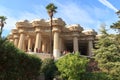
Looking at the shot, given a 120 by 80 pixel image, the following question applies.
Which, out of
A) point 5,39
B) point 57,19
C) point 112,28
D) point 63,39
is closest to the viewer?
point 5,39

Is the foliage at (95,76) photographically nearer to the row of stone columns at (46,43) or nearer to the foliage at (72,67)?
the foliage at (72,67)

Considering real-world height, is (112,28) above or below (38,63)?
above

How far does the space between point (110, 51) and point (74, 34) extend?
77.6 feet

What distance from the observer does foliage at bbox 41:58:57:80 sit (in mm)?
49862

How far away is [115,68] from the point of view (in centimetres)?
4359

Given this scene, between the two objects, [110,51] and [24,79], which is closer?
[24,79]

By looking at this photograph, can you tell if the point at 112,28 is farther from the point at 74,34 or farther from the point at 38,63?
the point at 74,34

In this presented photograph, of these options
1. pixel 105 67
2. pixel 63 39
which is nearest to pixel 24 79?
pixel 105 67

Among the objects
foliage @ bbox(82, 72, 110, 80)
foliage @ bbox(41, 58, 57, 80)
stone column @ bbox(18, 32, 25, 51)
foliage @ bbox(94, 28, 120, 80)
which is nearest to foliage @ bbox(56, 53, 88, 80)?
foliage @ bbox(82, 72, 110, 80)

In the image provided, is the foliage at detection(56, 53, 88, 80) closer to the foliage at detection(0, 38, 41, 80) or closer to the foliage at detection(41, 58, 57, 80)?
the foliage at detection(41, 58, 57, 80)

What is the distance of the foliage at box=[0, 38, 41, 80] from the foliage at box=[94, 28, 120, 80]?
1039 cm

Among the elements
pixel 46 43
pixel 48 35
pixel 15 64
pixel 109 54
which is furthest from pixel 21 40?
pixel 15 64

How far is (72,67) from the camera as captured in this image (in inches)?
1779

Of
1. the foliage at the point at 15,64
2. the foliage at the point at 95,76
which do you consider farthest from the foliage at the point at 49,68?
the foliage at the point at 95,76
